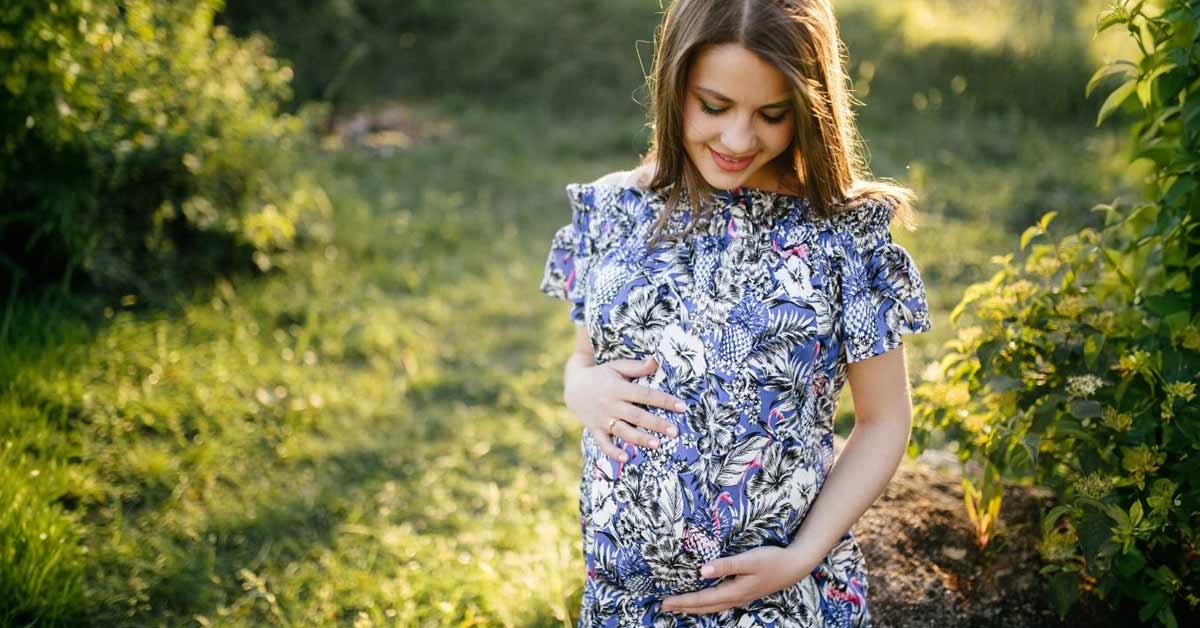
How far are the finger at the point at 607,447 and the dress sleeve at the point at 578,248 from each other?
26 centimetres

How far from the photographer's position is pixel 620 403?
5.51 feet

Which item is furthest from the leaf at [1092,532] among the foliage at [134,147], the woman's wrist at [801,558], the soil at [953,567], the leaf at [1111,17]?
the foliage at [134,147]

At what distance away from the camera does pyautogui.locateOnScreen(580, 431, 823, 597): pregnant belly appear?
163 cm

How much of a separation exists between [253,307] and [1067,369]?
3.23m

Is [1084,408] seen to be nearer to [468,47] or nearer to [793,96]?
[793,96]

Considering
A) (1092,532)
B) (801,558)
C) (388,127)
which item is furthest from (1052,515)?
(388,127)

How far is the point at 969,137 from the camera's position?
6586mm

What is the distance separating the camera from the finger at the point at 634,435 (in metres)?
1.66

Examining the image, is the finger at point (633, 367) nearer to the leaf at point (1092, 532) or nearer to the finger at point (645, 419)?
the finger at point (645, 419)

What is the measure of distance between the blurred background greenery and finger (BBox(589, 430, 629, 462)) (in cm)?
69

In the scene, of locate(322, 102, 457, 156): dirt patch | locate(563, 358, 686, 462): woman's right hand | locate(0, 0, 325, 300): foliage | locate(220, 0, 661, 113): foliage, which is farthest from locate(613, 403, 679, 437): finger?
locate(220, 0, 661, 113): foliage

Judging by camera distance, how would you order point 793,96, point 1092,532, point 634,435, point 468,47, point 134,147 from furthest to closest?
point 468,47 < point 134,147 < point 1092,532 < point 634,435 < point 793,96

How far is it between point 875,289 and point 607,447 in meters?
0.54

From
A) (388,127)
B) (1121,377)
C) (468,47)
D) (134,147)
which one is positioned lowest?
(134,147)
